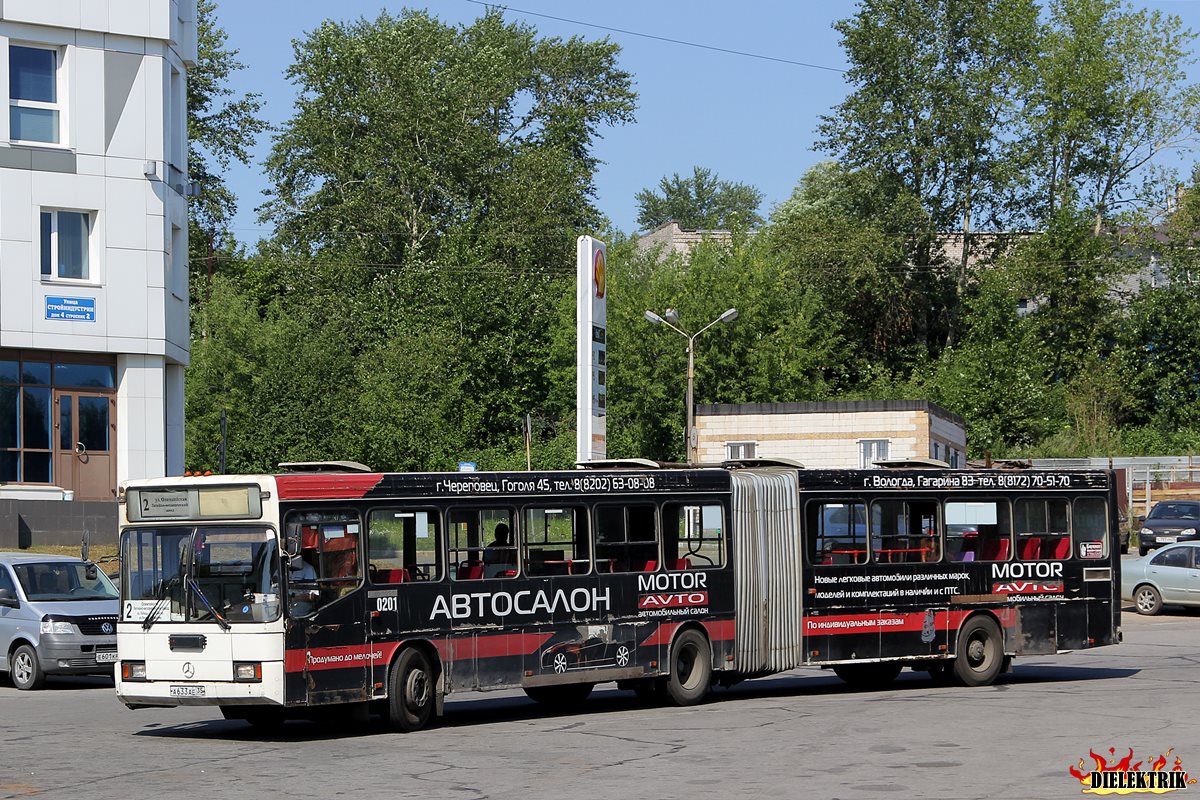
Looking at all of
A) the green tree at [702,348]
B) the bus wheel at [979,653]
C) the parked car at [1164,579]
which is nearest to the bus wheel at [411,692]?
the bus wheel at [979,653]

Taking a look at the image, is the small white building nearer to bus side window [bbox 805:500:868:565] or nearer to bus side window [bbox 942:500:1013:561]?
bus side window [bbox 942:500:1013:561]

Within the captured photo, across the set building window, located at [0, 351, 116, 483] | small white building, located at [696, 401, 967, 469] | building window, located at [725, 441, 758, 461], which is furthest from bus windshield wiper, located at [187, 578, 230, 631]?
building window, located at [725, 441, 758, 461]

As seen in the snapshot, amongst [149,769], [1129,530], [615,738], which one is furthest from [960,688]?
[1129,530]

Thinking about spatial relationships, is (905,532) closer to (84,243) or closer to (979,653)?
(979,653)

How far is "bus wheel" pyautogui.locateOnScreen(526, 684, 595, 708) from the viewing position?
19.5 meters

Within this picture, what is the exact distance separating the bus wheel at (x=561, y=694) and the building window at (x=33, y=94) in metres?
23.5

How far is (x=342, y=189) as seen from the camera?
77438mm

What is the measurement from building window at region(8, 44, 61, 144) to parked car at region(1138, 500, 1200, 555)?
2904 cm

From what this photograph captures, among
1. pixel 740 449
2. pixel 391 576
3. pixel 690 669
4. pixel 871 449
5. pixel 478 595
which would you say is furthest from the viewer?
pixel 740 449

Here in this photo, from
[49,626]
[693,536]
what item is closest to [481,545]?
[693,536]

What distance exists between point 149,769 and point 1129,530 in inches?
1719

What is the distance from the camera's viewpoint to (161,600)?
16281mm

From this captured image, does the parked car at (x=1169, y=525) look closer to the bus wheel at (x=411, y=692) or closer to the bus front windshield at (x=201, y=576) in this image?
the bus wheel at (x=411, y=692)

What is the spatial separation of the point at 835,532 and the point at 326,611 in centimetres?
722
